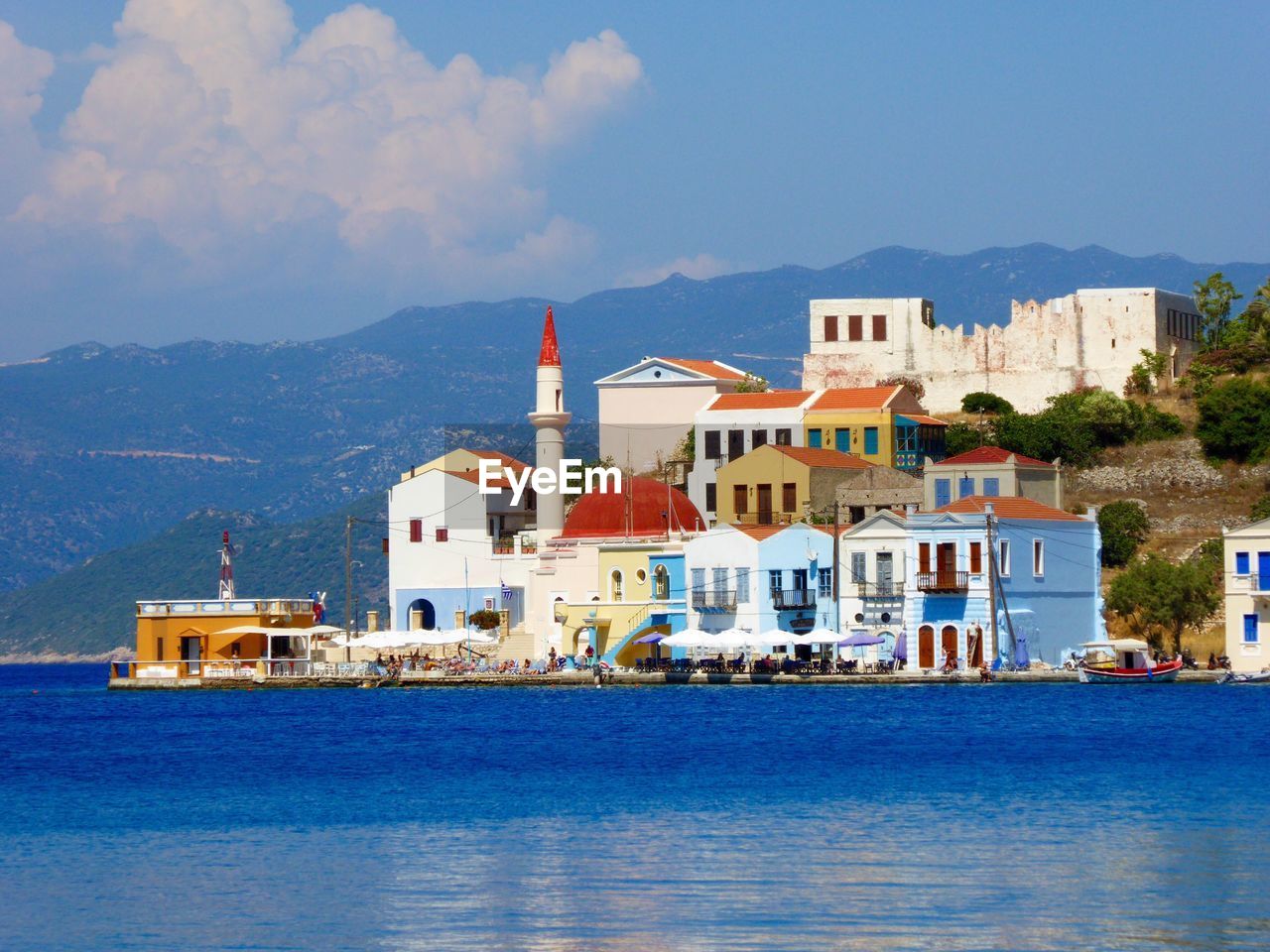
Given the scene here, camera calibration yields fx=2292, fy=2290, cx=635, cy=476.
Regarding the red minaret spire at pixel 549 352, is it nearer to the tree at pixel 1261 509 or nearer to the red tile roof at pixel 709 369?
the red tile roof at pixel 709 369

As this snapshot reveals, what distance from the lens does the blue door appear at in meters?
79.1

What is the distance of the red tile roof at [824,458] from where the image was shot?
275ft

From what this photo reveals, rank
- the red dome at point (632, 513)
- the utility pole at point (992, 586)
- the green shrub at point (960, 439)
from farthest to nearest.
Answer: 1. the green shrub at point (960, 439)
2. the red dome at point (632, 513)
3. the utility pole at point (992, 586)

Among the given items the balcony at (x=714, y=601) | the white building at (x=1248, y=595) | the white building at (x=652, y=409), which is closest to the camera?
the white building at (x=1248, y=595)

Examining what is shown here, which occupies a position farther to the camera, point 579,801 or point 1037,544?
point 1037,544

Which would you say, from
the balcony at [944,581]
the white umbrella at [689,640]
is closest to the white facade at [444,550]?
the white umbrella at [689,640]

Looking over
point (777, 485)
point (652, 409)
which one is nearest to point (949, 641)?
point (777, 485)

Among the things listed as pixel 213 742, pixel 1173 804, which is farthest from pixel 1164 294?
pixel 1173 804

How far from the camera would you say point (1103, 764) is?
149 ft

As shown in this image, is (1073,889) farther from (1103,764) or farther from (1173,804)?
(1103,764)

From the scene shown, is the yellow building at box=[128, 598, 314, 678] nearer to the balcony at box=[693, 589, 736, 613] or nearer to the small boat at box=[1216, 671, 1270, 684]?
the balcony at box=[693, 589, 736, 613]

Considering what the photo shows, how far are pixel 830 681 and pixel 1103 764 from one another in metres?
25.6

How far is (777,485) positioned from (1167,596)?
16.0 metres

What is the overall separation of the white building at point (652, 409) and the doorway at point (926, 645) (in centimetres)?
2583
